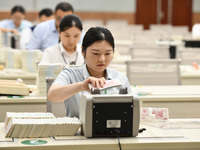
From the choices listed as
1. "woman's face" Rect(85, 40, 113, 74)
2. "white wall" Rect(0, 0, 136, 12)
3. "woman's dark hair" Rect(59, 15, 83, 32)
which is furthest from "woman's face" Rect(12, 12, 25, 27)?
"woman's face" Rect(85, 40, 113, 74)

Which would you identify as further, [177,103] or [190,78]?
[190,78]

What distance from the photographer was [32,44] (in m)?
7.28

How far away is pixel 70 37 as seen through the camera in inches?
200

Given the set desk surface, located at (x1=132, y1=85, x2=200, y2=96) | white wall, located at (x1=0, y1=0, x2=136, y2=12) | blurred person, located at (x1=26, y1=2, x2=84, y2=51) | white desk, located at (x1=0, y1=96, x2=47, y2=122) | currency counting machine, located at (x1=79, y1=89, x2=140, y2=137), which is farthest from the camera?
white wall, located at (x1=0, y1=0, x2=136, y2=12)

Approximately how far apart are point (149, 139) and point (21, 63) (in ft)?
12.2

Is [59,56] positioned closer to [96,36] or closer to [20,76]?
[20,76]

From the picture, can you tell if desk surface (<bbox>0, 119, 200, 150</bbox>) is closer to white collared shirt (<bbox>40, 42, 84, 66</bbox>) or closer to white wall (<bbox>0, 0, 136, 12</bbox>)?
white collared shirt (<bbox>40, 42, 84, 66</bbox>)

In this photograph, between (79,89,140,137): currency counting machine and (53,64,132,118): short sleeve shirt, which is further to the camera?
(53,64,132,118): short sleeve shirt

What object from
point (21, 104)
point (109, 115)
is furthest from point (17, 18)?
point (109, 115)

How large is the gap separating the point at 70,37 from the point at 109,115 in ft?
7.61

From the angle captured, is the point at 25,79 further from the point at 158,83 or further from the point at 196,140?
the point at 196,140

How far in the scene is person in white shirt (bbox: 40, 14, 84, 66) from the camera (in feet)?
16.2

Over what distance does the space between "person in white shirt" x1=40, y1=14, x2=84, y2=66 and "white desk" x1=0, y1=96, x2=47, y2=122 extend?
757 millimetres

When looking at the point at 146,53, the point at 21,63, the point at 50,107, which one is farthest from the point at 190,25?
the point at 50,107
